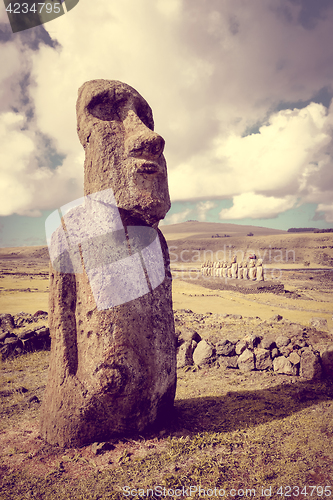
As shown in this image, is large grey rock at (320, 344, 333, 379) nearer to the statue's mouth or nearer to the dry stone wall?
the dry stone wall

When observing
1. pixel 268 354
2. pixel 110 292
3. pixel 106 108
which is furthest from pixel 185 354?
pixel 106 108

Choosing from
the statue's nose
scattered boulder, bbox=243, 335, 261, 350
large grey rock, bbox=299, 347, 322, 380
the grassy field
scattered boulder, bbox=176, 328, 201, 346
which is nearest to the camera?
the grassy field

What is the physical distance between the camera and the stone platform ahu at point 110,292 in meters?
3.38

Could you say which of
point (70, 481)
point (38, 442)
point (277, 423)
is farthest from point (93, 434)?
point (277, 423)

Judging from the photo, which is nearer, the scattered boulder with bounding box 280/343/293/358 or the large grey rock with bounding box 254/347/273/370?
the large grey rock with bounding box 254/347/273/370

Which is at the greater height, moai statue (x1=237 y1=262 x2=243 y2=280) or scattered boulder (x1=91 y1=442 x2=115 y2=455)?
scattered boulder (x1=91 y1=442 x2=115 y2=455)

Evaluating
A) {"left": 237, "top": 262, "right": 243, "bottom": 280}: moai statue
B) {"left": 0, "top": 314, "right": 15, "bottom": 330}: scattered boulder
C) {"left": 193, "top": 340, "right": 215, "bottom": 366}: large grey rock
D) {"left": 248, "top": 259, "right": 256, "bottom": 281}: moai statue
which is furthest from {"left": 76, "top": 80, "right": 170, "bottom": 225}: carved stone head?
{"left": 237, "top": 262, "right": 243, "bottom": 280}: moai statue

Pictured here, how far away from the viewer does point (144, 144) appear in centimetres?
358

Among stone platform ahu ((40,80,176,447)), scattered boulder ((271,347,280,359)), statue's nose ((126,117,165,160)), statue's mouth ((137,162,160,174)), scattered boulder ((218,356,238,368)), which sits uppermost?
statue's nose ((126,117,165,160))

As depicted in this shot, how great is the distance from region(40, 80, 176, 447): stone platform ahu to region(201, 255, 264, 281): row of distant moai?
22.1 m

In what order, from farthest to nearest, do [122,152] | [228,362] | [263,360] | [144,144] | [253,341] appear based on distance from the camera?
A: [253,341]
[228,362]
[263,360]
[122,152]
[144,144]

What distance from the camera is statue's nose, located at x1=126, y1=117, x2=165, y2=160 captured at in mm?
3582

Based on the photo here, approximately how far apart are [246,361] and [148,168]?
4.78m

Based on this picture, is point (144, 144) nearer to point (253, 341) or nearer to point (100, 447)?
point (100, 447)
